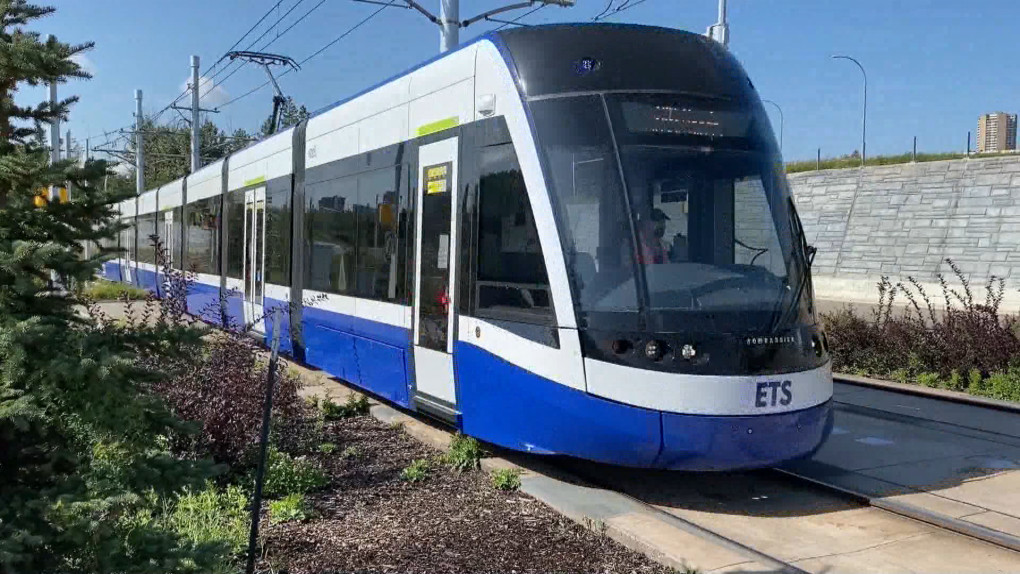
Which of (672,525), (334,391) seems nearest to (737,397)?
(672,525)

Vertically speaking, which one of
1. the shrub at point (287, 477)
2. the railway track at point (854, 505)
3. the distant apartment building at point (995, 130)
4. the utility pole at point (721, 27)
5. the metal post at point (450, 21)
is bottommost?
the railway track at point (854, 505)

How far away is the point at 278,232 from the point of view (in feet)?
41.2

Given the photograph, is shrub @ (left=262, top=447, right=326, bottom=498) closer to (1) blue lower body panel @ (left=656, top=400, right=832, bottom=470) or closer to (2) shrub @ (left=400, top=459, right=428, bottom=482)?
(2) shrub @ (left=400, top=459, right=428, bottom=482)

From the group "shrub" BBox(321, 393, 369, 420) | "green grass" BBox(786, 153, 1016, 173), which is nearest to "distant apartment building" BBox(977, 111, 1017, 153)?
"green grass" BBox(786, 153, 1016, 173)

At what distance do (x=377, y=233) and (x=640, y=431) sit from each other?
4.21 meters

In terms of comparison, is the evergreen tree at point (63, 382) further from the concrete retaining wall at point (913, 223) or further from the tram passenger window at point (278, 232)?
the concrete retaining wall at point (913, 223)

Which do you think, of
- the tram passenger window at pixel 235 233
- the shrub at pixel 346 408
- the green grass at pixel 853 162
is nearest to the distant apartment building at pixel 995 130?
the green grass at pixel 853 162

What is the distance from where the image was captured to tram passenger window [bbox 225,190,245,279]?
14.7 m

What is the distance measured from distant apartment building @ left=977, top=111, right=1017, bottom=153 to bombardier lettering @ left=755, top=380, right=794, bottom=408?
65445mm

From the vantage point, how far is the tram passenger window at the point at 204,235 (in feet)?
55.3

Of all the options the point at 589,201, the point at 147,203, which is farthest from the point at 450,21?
the point at 147,203

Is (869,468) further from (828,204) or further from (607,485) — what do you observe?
(828,204)

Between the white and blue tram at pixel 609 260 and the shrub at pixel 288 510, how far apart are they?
1.65 m

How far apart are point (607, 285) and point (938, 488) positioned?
3.08m
